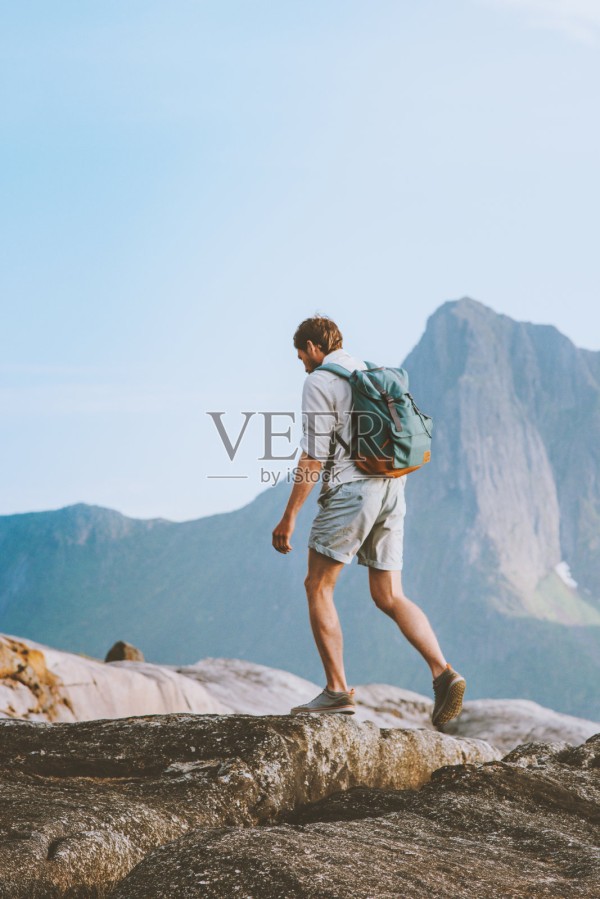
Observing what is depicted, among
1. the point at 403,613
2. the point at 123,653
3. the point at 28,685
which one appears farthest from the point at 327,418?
the point at 123,653

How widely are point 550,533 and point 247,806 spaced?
152m

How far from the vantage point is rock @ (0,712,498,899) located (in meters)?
4.54

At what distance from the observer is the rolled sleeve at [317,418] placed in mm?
6777

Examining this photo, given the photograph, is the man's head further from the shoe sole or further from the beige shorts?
the shoe sole

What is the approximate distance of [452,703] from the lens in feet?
23.1

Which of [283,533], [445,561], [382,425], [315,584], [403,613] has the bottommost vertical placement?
[403,613]

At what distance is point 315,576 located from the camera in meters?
6.93

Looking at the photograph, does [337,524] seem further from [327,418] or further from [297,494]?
[327,418]

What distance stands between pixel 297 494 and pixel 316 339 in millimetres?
1097

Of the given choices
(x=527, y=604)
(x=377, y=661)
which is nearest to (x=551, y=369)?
(x=527, y=604)

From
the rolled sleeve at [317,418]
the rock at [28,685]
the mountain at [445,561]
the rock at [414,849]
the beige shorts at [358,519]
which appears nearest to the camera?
the rock at [414,849]

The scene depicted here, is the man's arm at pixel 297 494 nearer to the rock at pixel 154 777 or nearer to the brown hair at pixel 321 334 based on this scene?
the brown hair at pixel 321 334

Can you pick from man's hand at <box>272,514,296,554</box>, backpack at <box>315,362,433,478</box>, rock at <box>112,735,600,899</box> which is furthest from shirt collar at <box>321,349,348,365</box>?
rock at <box>112,735,600,899</box>

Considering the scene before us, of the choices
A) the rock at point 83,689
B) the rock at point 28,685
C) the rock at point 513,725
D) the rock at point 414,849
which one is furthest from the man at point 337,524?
the rock at point 513,725
